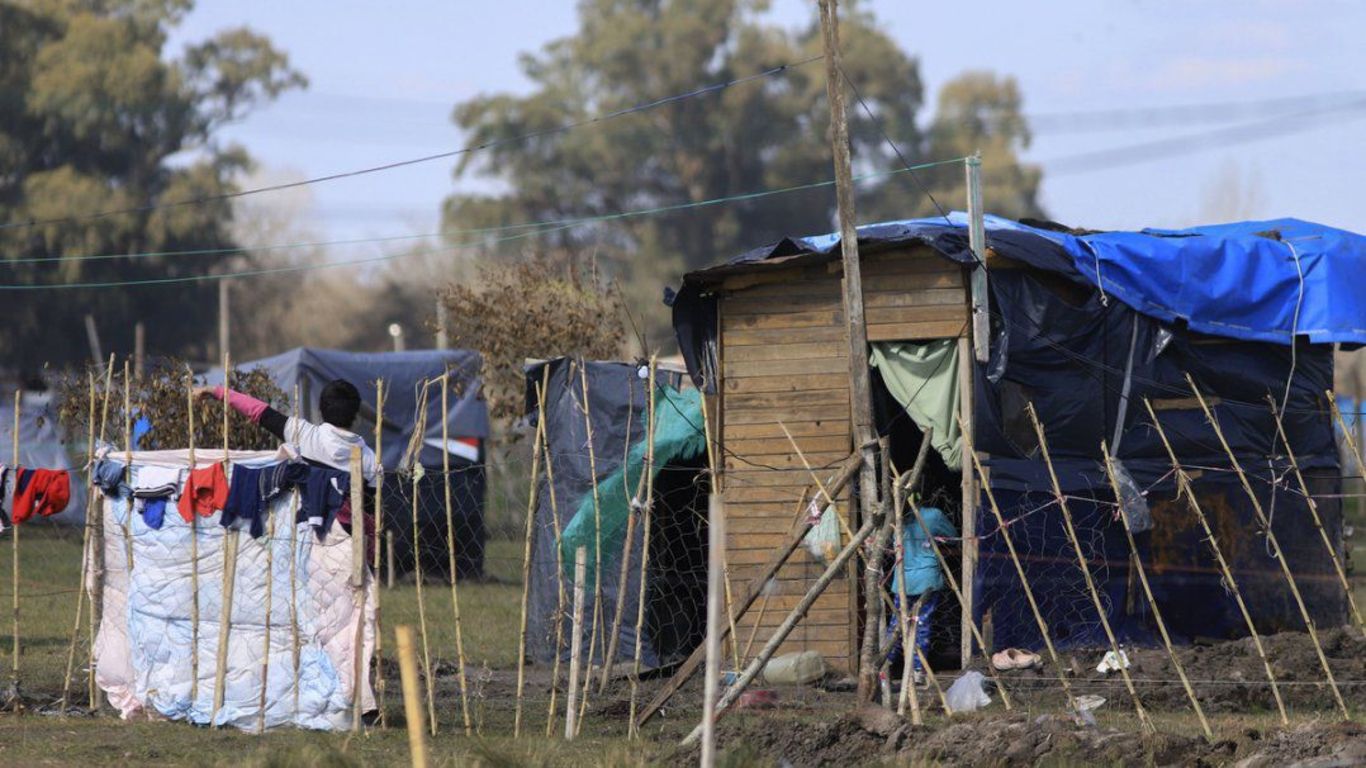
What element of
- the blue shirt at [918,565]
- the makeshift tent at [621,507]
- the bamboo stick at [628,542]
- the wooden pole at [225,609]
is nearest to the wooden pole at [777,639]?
the bamboo stick at [628,542]

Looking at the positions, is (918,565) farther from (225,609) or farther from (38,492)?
(38,492)

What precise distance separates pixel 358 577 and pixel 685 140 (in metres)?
38.0

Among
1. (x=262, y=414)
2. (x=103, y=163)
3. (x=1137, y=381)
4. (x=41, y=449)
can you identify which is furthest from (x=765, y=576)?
(x=103, y=163)

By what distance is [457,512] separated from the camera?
1945cm

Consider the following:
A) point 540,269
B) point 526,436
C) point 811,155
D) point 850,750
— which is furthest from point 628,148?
point 850,750

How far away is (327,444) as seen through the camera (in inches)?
400

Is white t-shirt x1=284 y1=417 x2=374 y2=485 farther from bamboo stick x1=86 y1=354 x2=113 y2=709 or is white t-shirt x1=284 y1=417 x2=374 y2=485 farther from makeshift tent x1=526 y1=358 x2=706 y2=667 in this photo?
makeshift tent x1=526 y1=358 x2=706 y2=667

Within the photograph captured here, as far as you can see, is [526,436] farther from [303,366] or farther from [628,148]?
[628,148]

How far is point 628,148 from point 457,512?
29.0 metres

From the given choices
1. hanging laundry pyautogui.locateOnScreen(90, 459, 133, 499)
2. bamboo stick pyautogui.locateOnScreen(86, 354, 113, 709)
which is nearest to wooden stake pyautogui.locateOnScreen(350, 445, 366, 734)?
hanging laundry pyautogui.locateOnScreen(90, 459, 133, 499)

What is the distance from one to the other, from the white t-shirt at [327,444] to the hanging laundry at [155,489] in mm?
742

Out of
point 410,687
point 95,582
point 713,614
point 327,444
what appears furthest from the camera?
point 95,582

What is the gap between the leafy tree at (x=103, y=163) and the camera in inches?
1526

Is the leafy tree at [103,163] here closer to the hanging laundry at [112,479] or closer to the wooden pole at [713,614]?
the hanging laundry at [112,479]
